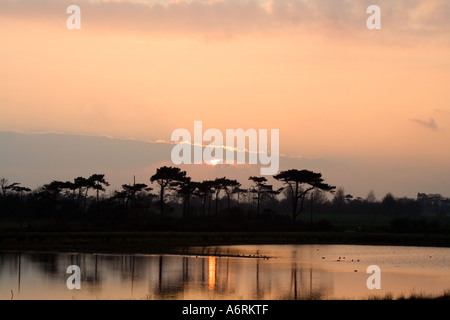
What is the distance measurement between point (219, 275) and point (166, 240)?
3300 centimetres

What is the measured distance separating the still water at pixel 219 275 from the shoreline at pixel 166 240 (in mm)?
Result: 5232

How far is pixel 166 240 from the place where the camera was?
240ft

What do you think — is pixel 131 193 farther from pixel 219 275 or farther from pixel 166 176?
pixel 219 275

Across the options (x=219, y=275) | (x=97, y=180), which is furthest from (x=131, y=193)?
(x=219, y=275)

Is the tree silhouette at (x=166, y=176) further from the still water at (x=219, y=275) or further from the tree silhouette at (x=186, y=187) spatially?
the still water at (x=219, y=275)

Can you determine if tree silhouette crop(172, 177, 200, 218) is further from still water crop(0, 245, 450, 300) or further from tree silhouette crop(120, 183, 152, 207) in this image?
still water crop(0, 245, 450, 300)

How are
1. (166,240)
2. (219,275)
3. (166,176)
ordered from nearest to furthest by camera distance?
(219,275) < (166,240) < (166,176)

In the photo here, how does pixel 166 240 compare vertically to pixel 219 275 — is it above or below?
below

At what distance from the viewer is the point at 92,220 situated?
101 metres

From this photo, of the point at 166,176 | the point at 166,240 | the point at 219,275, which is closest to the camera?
the point at 219,275
